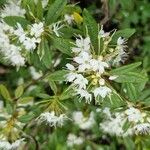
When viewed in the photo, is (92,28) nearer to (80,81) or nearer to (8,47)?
(80,81)

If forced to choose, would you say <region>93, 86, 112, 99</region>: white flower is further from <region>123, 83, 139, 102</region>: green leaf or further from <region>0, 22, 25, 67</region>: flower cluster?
<region>0, 22, 25, 67</region>: flower cluster

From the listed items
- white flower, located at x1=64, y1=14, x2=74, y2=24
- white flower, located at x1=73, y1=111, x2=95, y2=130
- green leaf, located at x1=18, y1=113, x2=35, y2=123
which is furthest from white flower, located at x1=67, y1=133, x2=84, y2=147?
white flower, located at x1=64, y1=14, x2=74, y2=24

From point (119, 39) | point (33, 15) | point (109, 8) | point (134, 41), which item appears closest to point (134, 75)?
point (119, 39)

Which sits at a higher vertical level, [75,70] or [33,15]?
[33,15]

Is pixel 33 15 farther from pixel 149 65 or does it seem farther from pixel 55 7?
Answer: pixel 149 65

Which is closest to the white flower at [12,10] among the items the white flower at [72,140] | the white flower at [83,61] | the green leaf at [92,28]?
the green leaf at [92,28]

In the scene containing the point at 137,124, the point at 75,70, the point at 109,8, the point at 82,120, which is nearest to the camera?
the point at 75,70

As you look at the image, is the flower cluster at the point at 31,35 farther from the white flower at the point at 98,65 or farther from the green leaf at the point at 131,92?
the green leaf at the point at 131,92
